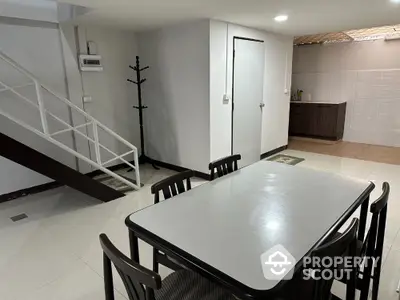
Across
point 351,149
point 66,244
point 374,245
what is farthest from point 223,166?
point 351,149

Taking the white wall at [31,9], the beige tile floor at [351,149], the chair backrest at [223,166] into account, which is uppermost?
the white wall at [31,9]

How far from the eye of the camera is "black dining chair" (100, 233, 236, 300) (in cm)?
101

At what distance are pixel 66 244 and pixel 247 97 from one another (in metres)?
3.35

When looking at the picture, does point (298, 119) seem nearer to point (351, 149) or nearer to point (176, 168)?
point (351, 149)

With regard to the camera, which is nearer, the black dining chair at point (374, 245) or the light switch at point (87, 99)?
the black dining chair at point (374, 245)

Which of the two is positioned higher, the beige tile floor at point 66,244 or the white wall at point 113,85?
the white wall at point 113,85

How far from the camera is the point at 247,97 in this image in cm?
466

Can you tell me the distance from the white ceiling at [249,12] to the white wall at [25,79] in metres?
0.64

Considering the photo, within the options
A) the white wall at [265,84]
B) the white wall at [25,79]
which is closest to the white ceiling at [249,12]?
the white wall at [265,84]

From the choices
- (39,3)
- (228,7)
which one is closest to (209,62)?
(228,7)

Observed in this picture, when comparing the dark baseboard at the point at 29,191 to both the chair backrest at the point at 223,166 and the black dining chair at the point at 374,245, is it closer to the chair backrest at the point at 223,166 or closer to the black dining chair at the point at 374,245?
the chair backrest at the point at 223,166

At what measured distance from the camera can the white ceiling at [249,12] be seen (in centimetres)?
294

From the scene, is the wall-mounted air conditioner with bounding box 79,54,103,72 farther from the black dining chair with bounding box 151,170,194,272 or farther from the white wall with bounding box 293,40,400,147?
the white wall with bounding box 293,40,400,147

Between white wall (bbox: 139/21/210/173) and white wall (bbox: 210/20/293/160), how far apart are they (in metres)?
0.13
